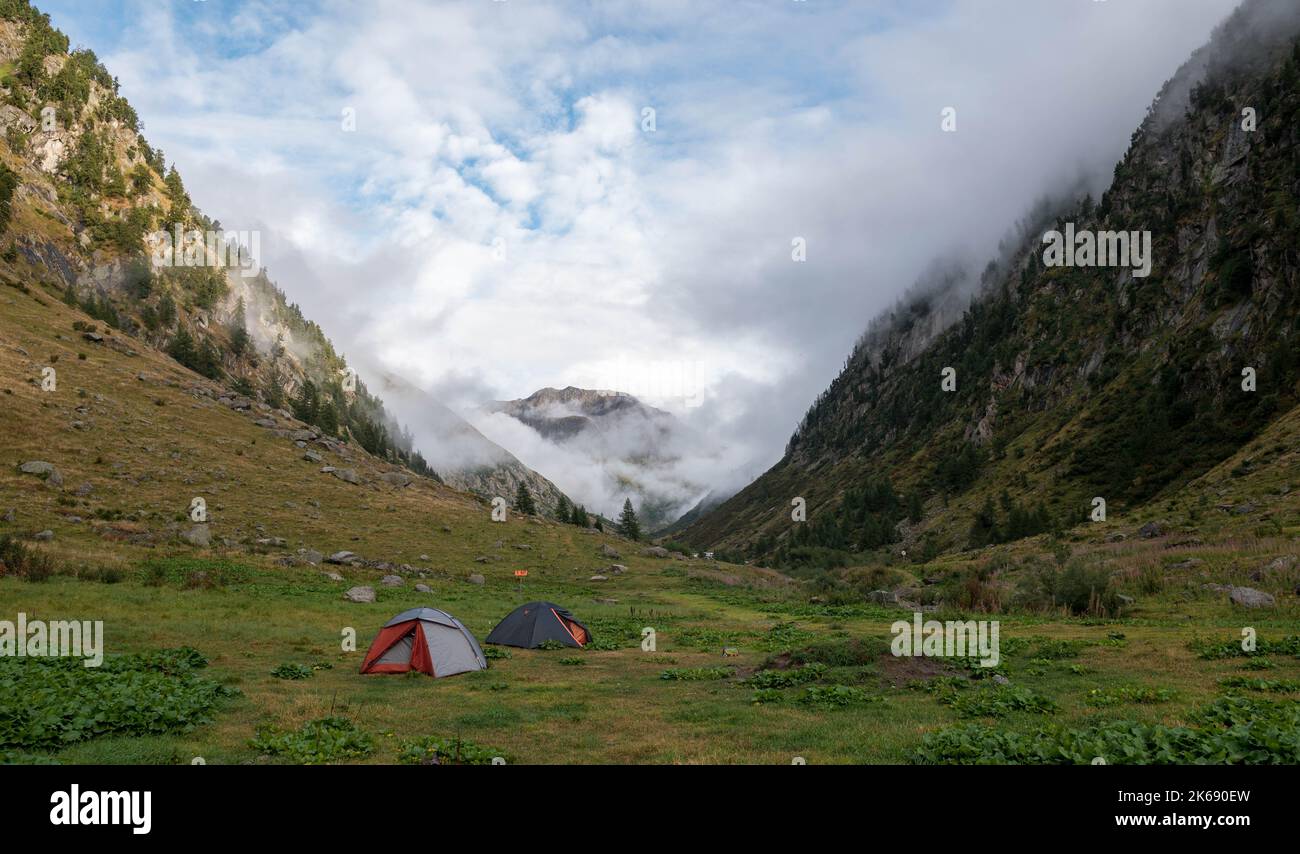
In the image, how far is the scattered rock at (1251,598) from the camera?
2736 centimetres

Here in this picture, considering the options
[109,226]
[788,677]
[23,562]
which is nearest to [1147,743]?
[788,677]

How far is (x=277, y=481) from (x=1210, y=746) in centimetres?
7165

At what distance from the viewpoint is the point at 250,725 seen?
13672 mm

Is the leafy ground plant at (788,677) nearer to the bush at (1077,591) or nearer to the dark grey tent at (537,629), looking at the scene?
the dark grey tent at (537,629)

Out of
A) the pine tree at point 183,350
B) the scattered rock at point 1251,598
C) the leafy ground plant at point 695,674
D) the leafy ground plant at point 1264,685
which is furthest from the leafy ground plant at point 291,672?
the pine tree at point 183,350

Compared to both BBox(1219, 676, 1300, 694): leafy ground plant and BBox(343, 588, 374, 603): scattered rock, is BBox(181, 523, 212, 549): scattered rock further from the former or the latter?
BBox(1219, 676, 1300, 694): leafy ground plant

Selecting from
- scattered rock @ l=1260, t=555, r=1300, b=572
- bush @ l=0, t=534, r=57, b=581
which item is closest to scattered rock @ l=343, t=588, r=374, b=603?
bush @ l=0, t=534, r=57, b=581

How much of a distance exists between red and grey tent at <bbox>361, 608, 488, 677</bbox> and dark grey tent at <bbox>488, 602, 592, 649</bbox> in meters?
6.52

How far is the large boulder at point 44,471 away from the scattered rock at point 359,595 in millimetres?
26437

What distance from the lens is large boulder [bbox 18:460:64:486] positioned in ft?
154

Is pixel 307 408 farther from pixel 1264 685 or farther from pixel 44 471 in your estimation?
pixel 1264 685
